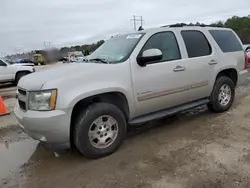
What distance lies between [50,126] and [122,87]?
1.20 metres

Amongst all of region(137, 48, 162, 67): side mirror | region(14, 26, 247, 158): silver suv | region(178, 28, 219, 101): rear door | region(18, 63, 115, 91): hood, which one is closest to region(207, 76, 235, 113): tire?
region(14, 26, 247, 158): silver suv

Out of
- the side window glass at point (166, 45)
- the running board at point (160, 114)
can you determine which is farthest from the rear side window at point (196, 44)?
the running board at point (160, 114)

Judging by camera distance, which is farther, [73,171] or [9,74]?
[9,74]

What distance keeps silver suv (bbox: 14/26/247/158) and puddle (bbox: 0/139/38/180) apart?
0.59 m

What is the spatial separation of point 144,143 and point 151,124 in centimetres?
104

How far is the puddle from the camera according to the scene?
148 inches

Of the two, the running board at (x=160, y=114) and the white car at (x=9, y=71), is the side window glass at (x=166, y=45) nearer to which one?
the running board at (x=160, y=114)

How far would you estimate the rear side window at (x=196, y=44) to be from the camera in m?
4.95

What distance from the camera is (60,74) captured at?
12.2 ft

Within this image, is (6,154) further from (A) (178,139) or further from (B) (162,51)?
(B) (162,51)

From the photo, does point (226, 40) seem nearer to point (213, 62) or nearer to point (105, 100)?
point (213, 62)

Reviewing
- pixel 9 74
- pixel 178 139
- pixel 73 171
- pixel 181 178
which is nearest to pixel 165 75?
pixel 178 139

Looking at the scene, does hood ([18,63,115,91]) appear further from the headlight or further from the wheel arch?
the wheel arch

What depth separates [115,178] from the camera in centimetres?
329
